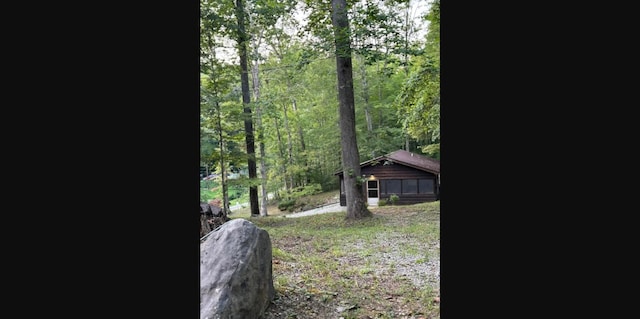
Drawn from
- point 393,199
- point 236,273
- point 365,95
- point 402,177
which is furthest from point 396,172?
point 236,273

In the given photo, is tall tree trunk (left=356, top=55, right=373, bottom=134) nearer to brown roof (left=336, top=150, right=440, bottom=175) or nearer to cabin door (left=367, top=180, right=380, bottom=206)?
brown roof (left=336, top=150, right=440, bottom=175)

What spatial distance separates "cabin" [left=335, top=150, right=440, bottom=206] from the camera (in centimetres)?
1800

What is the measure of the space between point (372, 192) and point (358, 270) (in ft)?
43.5

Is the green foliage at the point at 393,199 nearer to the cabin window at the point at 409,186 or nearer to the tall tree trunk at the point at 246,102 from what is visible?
the cabin window at the point at 409,186

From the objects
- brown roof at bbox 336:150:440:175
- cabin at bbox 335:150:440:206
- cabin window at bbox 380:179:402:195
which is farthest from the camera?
cabin window at bbox 380:179:402:195

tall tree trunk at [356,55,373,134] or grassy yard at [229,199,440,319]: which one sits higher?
tall tree trunk at [356,55,373,134]

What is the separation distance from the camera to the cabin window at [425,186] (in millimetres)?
18094

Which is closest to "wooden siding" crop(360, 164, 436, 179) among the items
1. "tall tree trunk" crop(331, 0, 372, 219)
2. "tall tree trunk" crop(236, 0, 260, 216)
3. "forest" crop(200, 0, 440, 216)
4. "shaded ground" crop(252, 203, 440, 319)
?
"forest" crop(200, 0, 440, 216)

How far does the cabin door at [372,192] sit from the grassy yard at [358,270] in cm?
789

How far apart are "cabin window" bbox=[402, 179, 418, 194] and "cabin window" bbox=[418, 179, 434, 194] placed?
0.66ft
